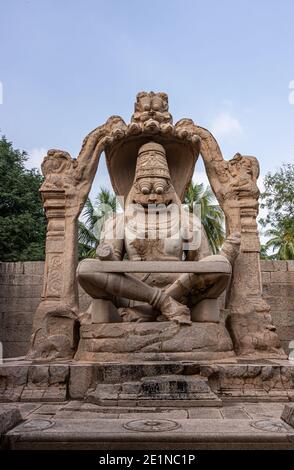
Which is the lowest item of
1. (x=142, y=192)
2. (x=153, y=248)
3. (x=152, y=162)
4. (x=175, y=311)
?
(x=175, y=311)

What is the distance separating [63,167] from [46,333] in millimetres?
2299

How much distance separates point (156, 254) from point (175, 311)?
107 centimetres

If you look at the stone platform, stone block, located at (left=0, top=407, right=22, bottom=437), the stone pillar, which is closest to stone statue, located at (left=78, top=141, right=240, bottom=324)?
the stone pillar

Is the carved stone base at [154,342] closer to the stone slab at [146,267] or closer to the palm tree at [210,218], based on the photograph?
the stone slab at [146,267]

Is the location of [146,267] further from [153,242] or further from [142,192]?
[142,192]

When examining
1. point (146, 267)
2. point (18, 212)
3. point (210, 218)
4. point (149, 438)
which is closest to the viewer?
point (149, 438)

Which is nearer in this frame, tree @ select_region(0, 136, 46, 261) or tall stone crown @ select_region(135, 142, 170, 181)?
tall stone crown @ select_region(135, 142, 170, 181)

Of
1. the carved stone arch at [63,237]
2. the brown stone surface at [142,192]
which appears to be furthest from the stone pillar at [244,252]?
the carved stone arch at [63,237]

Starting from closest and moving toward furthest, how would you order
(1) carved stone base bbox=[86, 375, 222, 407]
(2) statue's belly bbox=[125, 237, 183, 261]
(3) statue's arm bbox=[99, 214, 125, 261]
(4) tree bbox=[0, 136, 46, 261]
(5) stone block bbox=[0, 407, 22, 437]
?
(5) stone block bbox=[0, 407, 22, 437], (1) carved stone base bbox=[86, 375, 222, 407], (2) statue's belly bbox=[125, 237, 183, 261], (3) statue's arm bbox=[99, 214, 125, 261], (4) tree bbox=[0, 136, 46, 261]

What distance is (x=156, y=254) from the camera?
5.69m

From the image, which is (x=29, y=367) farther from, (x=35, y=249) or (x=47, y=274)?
(x=35, y=249)

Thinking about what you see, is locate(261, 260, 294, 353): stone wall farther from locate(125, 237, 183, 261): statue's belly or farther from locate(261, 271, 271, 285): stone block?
locate(125, 237, 183, 261): statue's belly

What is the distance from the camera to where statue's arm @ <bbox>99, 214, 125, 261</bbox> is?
579 centimetres

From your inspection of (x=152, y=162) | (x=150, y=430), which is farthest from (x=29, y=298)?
(x=150, y=430)
